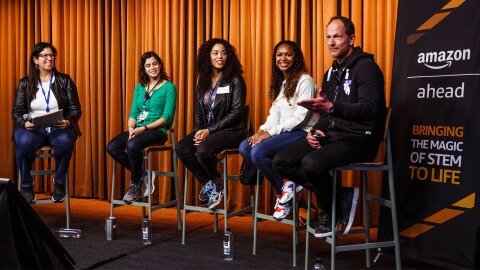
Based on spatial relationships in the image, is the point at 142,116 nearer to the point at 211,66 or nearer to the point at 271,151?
the point at 211,66

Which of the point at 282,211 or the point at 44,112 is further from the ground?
the point at 44,112

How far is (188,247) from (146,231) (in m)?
0.33

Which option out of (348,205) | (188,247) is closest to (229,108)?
(188,247)

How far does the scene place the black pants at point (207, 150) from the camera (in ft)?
12.8

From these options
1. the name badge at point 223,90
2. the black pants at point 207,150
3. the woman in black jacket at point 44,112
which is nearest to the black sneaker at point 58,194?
the woman in black jacket at point 44,112

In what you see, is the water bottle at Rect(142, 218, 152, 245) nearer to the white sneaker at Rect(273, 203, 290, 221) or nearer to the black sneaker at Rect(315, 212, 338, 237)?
the white sneaker at Rect(273, 203, 290, 221)

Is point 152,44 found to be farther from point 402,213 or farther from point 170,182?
point 402,213

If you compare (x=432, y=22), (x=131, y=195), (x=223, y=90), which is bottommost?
(x=131, y=195)

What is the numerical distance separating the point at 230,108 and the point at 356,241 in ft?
4.39

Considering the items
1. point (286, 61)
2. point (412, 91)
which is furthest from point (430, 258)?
point (286, 61)

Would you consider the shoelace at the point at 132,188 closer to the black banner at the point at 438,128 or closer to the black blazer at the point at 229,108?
the black blazer at the point at 229,108

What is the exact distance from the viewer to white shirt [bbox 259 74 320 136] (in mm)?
3617

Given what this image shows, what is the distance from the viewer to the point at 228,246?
3.46 metres

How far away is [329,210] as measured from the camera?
3117 millimetres
